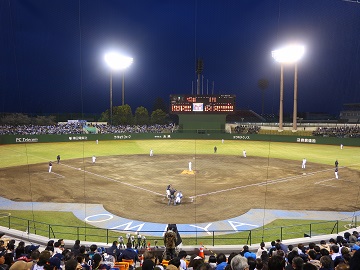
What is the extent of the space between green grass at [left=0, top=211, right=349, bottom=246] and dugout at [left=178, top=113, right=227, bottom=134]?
50887mm

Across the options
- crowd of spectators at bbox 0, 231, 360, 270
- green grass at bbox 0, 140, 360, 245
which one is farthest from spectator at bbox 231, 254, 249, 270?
green grass at bbox 0, 140, 360, 245

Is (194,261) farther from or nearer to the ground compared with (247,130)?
nearer to the ground

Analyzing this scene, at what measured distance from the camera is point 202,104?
6588 centimetres

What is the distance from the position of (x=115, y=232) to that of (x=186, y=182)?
12.8m

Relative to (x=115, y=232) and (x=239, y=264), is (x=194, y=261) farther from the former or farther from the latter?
(x=115, y=232)

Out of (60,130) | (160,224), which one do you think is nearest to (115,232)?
(160,224)

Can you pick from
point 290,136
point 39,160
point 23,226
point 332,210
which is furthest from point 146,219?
point 290,136

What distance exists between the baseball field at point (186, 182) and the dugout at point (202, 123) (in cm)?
2194

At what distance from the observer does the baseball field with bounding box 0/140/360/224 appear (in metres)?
21.5

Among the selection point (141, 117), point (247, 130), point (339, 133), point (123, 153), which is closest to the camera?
point (123, 153)

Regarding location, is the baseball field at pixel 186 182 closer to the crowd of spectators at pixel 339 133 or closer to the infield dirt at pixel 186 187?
the infield dirt at pixel 186 187

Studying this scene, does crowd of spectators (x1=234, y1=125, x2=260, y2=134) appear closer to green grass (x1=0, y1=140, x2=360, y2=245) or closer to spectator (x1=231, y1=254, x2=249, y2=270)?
green grass (x1=0, y1=140, x2=360, y2=245)

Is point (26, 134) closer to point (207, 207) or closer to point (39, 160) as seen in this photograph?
point (39, 160)

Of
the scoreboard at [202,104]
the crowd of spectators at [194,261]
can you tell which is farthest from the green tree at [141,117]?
the crowd of spectators at [194,261]
